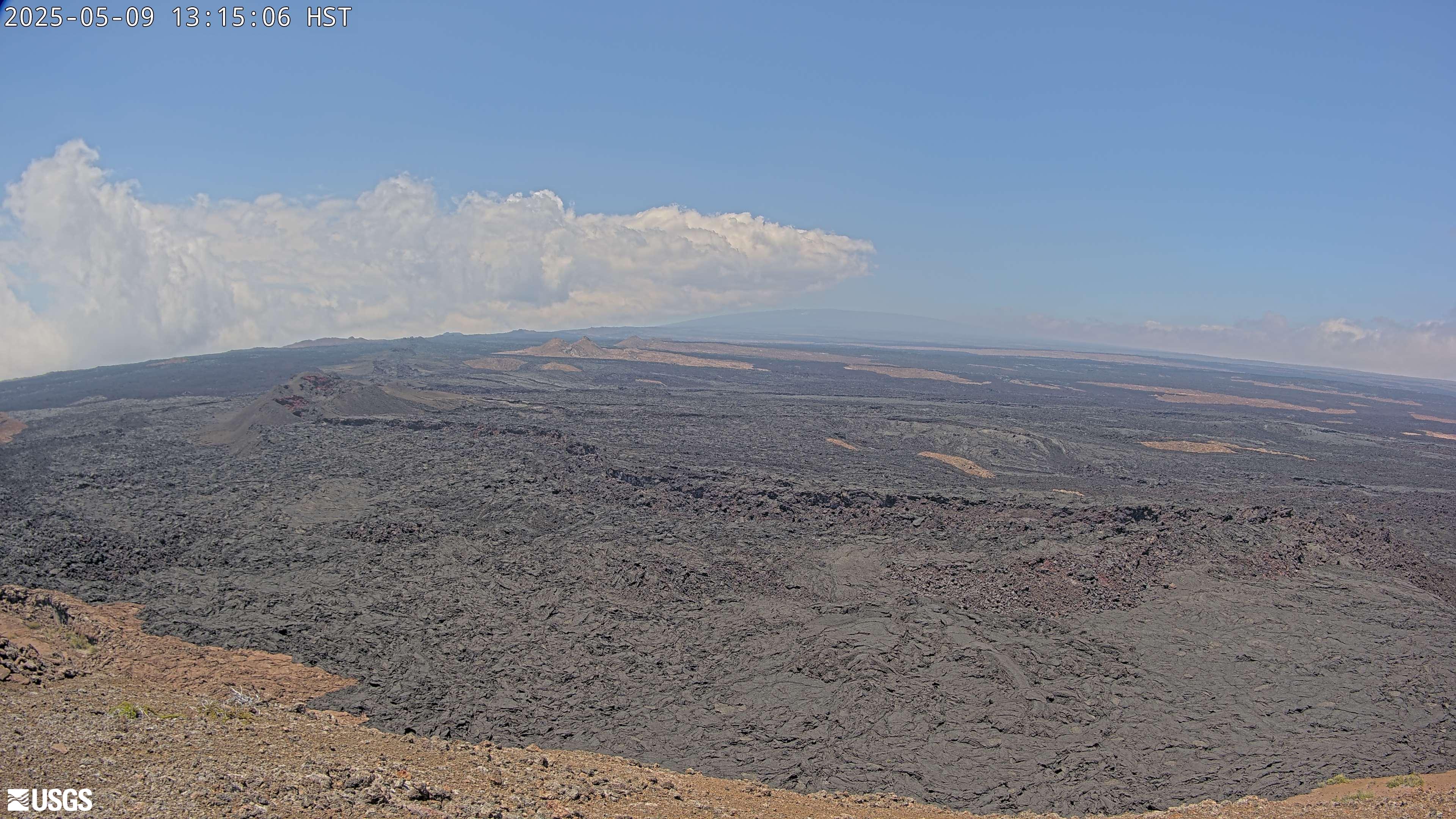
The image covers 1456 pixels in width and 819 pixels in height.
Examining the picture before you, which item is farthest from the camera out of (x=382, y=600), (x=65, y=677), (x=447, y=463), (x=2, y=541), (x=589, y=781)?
(x=447, y=463)

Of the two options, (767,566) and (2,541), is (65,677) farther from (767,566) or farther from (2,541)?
(767,566)

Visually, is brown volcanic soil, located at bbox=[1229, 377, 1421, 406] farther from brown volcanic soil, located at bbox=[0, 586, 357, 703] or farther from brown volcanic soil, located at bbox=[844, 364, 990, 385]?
brown volcanic soil, located at bbox=[0, 586, 357, 703]

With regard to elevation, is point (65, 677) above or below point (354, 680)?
above

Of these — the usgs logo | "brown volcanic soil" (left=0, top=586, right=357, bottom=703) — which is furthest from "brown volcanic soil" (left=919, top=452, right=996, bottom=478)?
the usgs logo

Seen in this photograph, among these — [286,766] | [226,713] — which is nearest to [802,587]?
[226,713]

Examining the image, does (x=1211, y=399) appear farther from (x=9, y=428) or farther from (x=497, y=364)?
(x=9, y=428)

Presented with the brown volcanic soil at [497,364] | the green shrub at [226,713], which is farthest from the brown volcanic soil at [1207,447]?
the brown volcanic soil at [497,364]

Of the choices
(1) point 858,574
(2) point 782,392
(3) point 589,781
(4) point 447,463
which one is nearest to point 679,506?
(1) point 858,574
